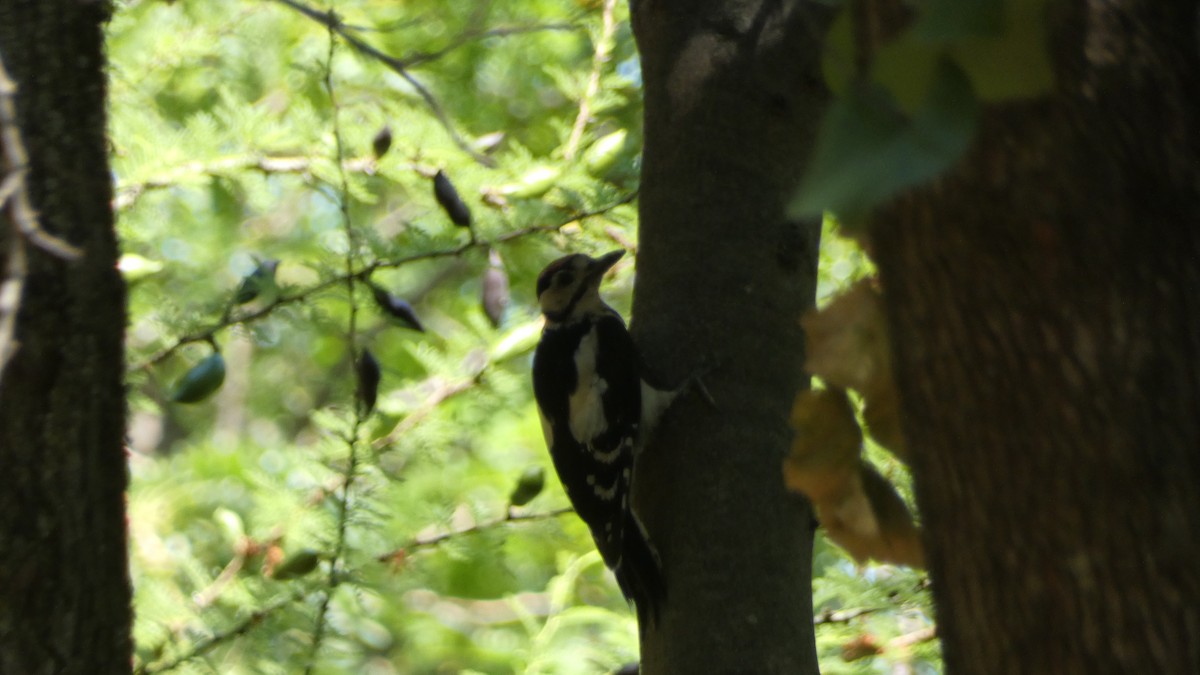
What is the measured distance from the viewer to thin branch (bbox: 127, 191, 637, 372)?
2848mm

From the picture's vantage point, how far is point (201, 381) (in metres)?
2.74

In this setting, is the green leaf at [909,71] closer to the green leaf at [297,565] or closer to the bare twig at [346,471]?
the bare twig at [346,471]

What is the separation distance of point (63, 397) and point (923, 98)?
1414 mm

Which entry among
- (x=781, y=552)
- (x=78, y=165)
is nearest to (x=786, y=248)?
(x=781, y=552)

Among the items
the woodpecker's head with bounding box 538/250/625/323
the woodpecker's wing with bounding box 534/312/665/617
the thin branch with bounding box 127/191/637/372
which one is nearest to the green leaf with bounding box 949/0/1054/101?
the woodpecker's wing with bounding box 534/312/665/617

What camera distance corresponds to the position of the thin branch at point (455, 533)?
3078 mm

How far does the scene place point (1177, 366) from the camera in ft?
3.20

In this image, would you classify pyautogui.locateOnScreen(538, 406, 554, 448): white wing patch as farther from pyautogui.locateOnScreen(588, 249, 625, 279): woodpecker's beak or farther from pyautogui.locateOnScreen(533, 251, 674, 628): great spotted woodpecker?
pyautogui.locateOnScreen(588, 249, 625, 279): woodpecker's beak

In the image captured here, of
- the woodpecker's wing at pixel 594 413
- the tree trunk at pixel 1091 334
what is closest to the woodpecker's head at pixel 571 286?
the woodpecker's wing at pixel 594 413

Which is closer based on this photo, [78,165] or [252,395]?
[78,165]

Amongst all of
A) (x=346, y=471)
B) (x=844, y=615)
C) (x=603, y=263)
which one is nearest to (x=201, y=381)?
(x=346, y=471)

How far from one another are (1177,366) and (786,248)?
4.59 feet

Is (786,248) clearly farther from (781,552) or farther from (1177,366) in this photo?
(1177,366)

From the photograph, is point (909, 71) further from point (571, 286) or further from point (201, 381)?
point (571, 286)
